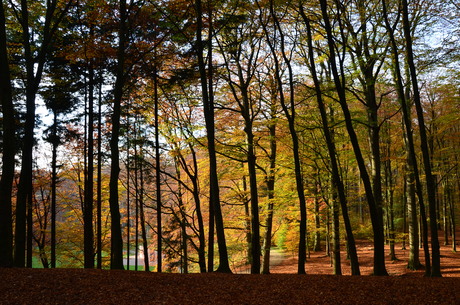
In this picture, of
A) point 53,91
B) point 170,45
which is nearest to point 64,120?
point 53,91

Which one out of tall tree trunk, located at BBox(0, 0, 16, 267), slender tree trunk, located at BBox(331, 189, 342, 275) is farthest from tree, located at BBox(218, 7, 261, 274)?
tall tree trunk, located at BBox(0, 0, 16, 267)

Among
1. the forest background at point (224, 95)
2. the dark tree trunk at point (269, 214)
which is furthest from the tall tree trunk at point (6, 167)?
the dark tree trunk at point (269, 214)

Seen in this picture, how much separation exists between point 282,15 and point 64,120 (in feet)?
42.7

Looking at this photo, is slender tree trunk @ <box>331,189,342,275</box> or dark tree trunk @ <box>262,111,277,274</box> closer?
slender tree trunk @ <box>331,189,342,275</box>

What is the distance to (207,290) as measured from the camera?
6.64 meters

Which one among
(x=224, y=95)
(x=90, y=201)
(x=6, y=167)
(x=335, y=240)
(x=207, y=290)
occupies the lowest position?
(x=335, y=240)

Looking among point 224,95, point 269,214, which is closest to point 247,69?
point 224,95

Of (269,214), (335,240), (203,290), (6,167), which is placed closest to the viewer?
(203,290)

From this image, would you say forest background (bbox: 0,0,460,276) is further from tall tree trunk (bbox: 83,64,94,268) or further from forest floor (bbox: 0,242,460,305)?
forest floor (bbox: 0,242,460,305)

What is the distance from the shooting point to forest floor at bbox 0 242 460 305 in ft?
18.6

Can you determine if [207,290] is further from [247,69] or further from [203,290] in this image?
[247,69]

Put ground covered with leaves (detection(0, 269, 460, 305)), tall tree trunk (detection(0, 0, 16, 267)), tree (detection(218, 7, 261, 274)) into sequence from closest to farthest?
ground covered with leaves (detection(0, 269, 460, 305)) < tall tree trunk (detection(0, 0, 16, 267)) < tree (detection(218, 7, 261, 274))

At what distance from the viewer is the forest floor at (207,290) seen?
5.68m

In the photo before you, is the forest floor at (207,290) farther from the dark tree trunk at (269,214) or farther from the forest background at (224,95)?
the dark tree trunk at (269,214)
